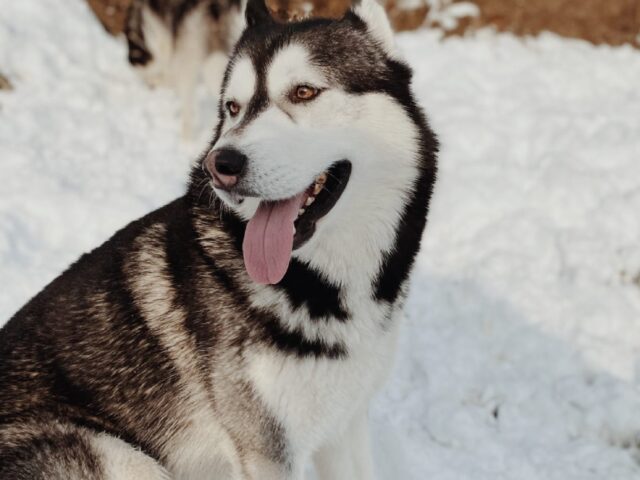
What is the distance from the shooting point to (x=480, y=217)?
5.83 metres

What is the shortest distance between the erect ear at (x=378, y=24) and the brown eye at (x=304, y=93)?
439mm

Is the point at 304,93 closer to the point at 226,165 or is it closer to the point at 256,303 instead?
the point at 226,165

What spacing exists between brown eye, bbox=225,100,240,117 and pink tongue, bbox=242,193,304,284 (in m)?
0.40

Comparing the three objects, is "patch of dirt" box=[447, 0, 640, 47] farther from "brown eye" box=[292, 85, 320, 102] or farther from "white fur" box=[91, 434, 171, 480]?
"white fur" box=[91, 434, 171, 480]

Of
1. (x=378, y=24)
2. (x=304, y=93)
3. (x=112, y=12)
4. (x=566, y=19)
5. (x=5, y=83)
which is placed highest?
(x=378, y=24)

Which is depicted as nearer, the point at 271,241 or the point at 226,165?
the point at 226,165

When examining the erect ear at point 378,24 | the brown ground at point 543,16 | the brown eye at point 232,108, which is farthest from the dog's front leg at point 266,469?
the brown ground at point 543,16

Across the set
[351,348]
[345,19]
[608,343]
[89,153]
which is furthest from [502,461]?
[89,153]

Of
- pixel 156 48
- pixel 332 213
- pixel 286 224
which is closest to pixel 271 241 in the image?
pixel 286 224

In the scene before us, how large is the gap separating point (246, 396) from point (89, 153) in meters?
4.46

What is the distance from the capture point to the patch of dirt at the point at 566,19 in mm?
7766

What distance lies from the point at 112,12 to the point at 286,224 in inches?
283

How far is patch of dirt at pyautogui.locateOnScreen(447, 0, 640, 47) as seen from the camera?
7.77m

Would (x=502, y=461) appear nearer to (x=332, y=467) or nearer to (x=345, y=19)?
(x=332, y=467)
